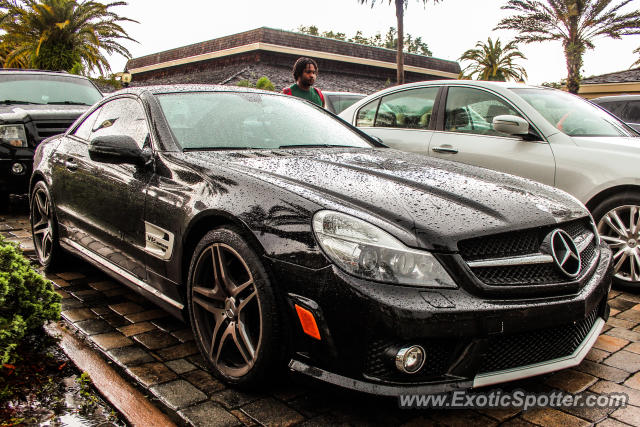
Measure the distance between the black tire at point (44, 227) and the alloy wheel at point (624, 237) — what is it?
411cm

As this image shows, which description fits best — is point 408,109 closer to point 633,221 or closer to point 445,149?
point 445,149

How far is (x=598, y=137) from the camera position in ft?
14.8

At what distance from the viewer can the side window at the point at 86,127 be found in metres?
4.21

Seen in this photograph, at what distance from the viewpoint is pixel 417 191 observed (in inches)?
101

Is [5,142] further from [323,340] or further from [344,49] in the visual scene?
[344,49]

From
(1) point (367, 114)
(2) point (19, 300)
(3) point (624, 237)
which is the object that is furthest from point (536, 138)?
(2) point (19, 300)

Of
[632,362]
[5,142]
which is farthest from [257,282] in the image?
[5,142]

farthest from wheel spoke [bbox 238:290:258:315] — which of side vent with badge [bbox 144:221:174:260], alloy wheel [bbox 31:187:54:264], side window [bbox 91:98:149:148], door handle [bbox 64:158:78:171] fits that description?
alloy wheel [bbox 31:187:54:264]

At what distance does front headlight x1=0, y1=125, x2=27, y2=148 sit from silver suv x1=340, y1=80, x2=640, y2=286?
423 cm

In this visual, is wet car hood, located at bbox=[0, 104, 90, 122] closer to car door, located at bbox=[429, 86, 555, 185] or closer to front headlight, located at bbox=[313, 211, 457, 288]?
car door, located at bbox=[429, 86, 555, 185]

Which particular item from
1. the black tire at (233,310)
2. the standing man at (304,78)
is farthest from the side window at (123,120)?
the standing man at (304,78)

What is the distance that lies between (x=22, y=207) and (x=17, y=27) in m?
17.2

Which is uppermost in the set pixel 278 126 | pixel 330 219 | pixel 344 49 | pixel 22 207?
pixel 344 49

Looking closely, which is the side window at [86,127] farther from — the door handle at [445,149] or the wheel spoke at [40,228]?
the door handle at [445,149]
